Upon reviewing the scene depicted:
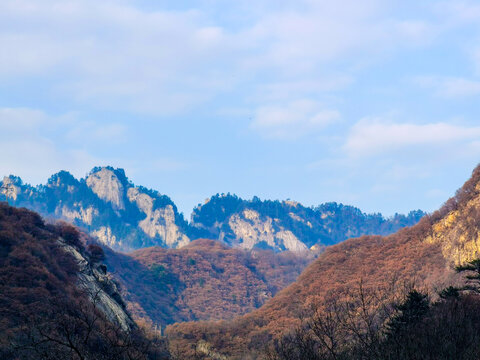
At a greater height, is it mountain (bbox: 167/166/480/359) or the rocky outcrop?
the rocky outcrop

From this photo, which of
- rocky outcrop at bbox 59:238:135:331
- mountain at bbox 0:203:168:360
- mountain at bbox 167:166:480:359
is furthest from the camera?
mountain at bbox 167:166:480:359

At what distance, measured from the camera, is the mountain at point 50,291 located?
39125 millimetres

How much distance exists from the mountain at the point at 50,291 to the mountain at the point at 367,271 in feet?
96.4

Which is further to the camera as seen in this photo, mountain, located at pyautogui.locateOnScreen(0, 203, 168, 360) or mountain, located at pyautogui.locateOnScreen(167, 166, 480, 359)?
mountain, located at pyautogui.locateOnScreen(167, 166, 480, 359)

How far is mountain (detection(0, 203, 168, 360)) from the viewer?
39.1 m

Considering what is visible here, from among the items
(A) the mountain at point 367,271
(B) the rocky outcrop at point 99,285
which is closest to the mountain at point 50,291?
(B) the rocky outcrop at point 99,285

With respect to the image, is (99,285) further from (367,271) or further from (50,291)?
(367,271)

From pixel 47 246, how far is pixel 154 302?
13868 cm

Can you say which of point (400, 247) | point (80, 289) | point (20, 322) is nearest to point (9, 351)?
point (20, 322)

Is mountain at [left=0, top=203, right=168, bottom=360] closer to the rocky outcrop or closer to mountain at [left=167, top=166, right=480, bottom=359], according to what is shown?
the rocky outcrop

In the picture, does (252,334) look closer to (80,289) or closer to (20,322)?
(80,289)

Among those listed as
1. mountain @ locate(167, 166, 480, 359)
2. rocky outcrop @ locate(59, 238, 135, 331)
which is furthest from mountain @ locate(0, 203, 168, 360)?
mountain @ locate(167, 166, 480, 359)

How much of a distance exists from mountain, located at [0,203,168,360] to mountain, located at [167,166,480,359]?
96.4 feet

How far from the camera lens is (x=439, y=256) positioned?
91.3 meters
